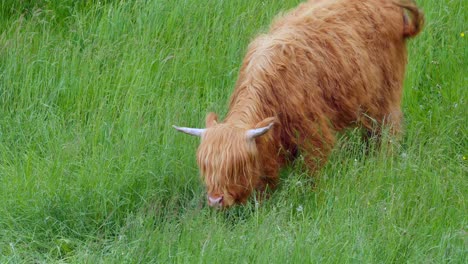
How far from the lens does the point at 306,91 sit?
7543 mm

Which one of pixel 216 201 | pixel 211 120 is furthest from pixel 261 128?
pixel 216 201

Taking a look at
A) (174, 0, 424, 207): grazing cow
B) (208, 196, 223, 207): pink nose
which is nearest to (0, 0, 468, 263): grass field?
(208, 196, 223, 207): pink nose

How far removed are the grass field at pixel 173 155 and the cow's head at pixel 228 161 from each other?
0.42ft

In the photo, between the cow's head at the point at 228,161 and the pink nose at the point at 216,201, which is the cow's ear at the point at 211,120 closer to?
the cow's head at the point at 228,161

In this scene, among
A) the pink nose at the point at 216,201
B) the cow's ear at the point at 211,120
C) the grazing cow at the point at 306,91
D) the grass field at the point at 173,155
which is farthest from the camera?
the cow's ear at the point at 211,120

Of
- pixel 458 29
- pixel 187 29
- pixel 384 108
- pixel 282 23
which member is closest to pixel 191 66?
pixel 187 29

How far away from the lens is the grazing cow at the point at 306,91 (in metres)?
7.09

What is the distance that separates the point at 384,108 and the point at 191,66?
1765 millimetres

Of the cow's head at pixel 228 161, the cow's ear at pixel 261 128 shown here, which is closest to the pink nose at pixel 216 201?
the cow's head at pixel 228 161

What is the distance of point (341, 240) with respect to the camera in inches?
252

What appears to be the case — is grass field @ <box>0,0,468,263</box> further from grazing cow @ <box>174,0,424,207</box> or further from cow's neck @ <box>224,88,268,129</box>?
cow's neck @ <box>224,88,268,129</box>

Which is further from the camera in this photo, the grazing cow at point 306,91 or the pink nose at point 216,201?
the grazing cow at point 306,91

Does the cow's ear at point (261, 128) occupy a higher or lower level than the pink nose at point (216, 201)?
higher

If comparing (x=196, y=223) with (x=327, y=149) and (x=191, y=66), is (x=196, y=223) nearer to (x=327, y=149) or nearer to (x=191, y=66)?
(x=327, y=149)
